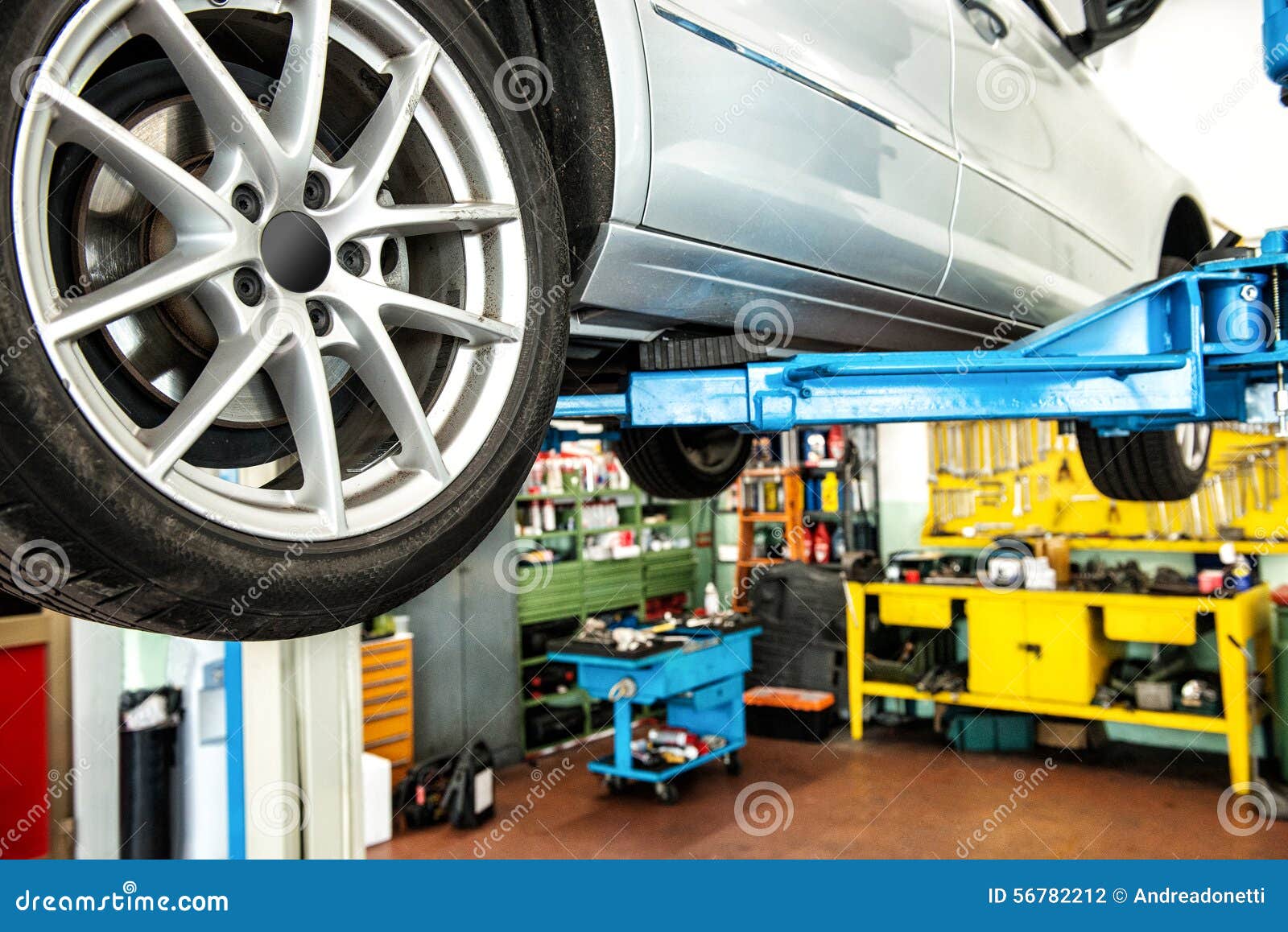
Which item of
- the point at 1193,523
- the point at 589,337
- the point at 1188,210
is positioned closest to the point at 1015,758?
the point at 1193,523

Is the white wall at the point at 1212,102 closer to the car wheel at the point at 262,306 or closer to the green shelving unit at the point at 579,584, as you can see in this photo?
the green shelving unit at the point at 579,584

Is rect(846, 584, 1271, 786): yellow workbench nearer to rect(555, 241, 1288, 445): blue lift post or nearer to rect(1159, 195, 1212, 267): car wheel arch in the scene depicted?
rect(1159, 195, 1212, 267): car wheel arch

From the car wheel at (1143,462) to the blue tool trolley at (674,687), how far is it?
7.73 feet

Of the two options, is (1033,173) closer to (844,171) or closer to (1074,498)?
(844,171)

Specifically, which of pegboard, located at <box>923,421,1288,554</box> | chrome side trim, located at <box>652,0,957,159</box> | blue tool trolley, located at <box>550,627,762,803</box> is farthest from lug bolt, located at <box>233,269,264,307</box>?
pegboard, located at <box>923,421,1288,554</box>

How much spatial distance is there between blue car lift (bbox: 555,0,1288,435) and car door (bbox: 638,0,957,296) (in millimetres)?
198

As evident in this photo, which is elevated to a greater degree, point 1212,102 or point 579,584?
point 1212,102

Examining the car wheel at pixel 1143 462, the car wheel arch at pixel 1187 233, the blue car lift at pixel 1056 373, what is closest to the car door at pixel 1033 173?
the blue car lift at pixel 1056 373

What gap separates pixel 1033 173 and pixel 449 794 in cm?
402

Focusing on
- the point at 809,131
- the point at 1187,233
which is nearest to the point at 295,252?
the point at 809,131

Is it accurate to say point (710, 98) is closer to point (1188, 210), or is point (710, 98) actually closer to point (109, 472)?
point (109, 472)

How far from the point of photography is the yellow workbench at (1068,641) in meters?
4.72

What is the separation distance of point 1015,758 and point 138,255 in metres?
5.68

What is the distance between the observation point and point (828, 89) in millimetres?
1516
